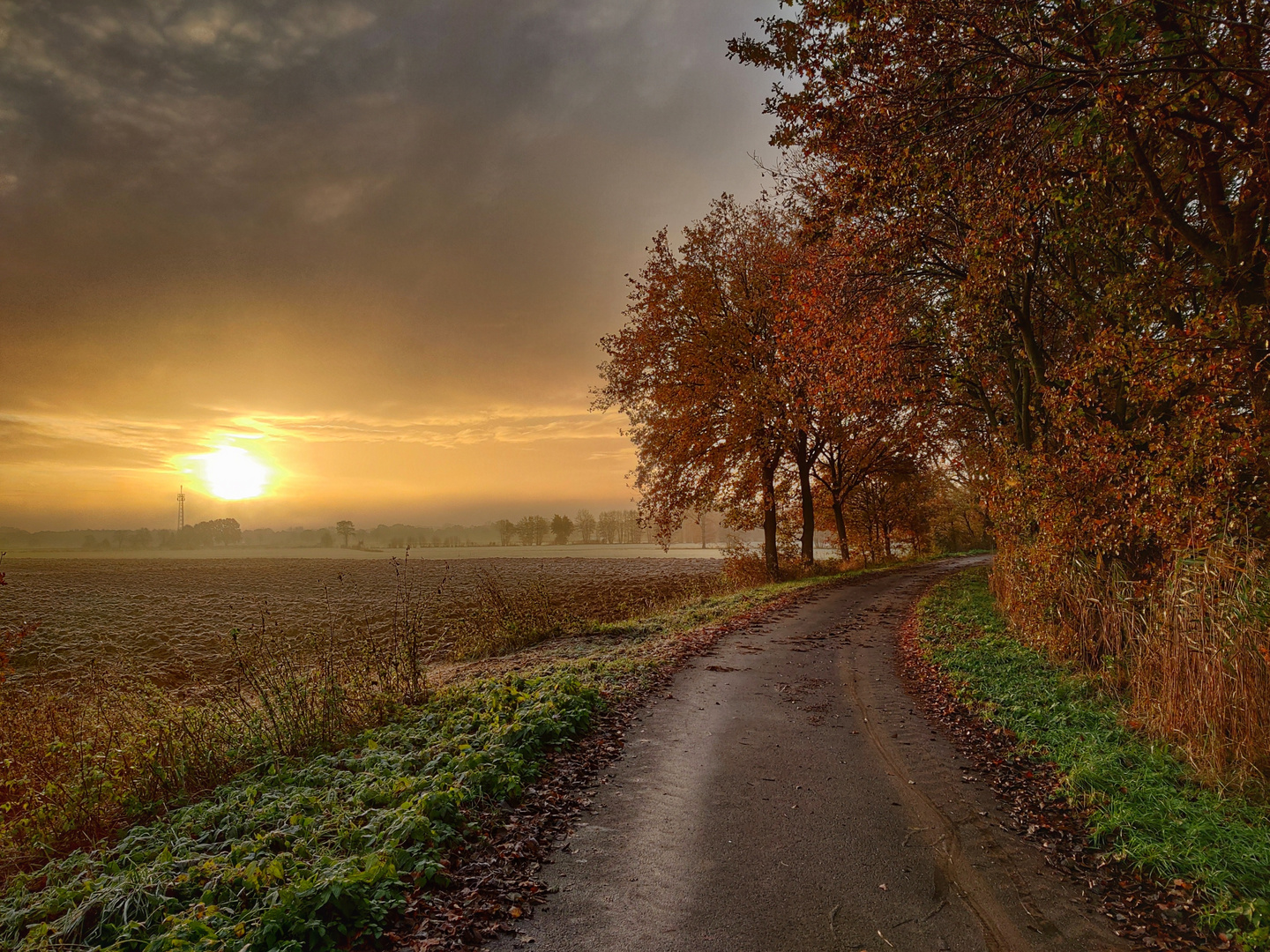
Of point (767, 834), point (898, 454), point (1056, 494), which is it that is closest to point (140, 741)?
point (767, 834)

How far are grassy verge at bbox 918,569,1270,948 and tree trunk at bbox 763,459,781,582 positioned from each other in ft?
49.8

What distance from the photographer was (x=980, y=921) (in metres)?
4.11

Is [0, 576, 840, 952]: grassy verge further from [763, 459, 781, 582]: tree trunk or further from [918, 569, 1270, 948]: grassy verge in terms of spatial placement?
[763, 459, 781, 582]: tree trunk

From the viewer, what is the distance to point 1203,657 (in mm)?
6113

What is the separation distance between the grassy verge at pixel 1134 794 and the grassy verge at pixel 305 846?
539cm

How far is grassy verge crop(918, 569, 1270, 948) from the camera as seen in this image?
167 inches

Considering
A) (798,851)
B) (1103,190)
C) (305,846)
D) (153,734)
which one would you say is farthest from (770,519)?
(305,846)

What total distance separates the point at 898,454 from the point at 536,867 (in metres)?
31.3

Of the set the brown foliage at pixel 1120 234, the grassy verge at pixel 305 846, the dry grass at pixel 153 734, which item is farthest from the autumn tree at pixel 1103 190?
the dry grass at pixel 153 734

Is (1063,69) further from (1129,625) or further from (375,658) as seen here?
(375,658)

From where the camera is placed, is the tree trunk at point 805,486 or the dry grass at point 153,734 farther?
the tree trunk at point 805,486

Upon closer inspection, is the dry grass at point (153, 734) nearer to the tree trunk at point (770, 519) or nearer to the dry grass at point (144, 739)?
the dry grass at point (144, 739)

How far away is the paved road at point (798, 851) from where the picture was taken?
3.98m

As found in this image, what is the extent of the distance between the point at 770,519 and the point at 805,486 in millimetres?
2409
